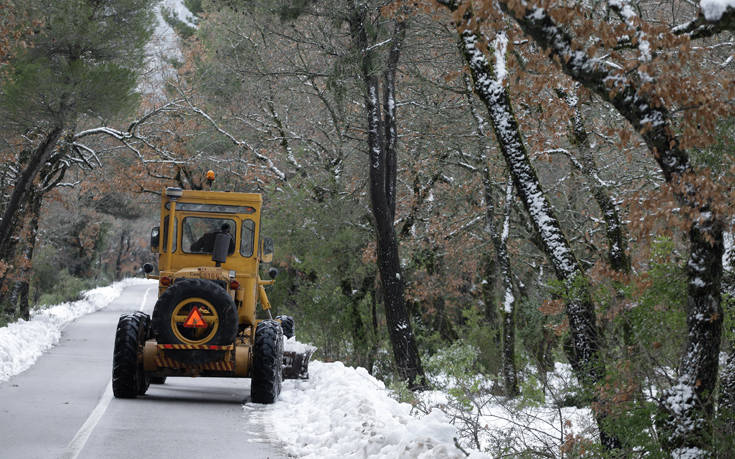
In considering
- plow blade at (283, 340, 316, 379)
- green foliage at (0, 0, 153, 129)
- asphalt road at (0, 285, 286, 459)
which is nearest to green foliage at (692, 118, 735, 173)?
asphalt road at (0, 285, 286, 459)

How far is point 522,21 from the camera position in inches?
276

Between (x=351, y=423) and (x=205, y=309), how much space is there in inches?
136

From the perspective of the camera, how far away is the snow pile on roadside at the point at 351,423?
7.64 meters

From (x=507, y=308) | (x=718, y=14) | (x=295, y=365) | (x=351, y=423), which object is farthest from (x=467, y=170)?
(x=718, y=14)

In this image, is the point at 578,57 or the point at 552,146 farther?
the point at 552,146

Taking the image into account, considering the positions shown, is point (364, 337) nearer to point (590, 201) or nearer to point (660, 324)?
point (590, 201)

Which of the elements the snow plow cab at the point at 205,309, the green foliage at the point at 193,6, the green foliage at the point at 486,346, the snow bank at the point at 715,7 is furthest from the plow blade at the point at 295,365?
the green foliage at the point at 193,6

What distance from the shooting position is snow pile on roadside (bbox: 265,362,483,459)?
7.64m

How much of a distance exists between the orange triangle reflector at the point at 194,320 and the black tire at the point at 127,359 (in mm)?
985

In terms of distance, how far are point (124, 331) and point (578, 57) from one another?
8.56 metres

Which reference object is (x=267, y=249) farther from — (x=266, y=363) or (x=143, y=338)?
(x=143, y=338)

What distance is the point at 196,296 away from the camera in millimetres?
12539

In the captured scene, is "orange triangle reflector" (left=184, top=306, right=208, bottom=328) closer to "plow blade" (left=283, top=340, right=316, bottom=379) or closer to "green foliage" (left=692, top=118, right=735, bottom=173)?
"plow blade" (left=283, top=340, right=316, bottom=379)

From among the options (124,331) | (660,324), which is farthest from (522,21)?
(124,331)
